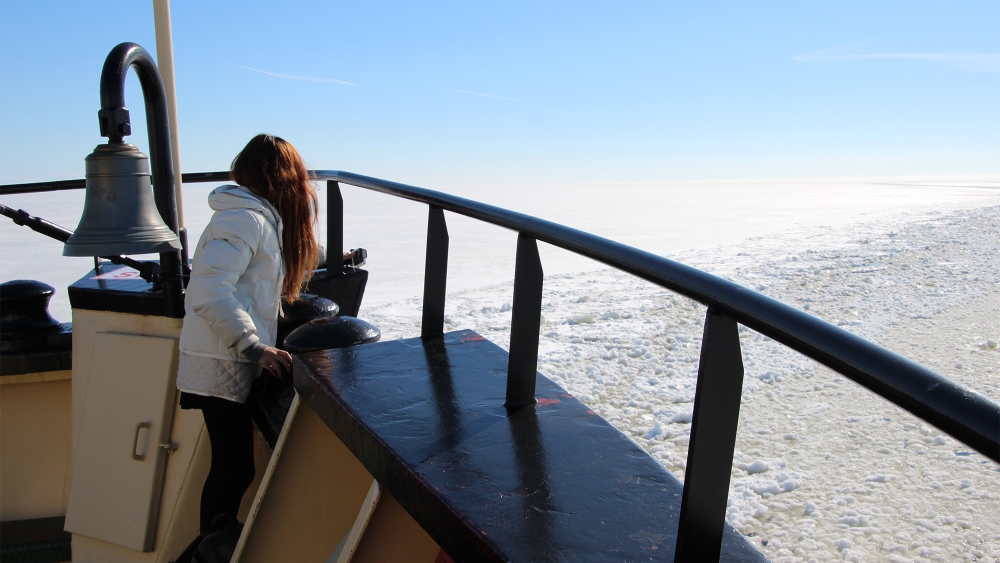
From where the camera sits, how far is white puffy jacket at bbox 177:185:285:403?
2.28 meters

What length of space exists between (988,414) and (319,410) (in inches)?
64.4

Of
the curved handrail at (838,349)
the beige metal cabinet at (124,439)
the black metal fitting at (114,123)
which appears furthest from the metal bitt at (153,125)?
the curved handrail at (838,349)

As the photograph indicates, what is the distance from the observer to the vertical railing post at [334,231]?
334 centimetres

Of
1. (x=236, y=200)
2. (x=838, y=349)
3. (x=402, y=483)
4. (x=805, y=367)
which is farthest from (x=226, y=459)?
(x=805, y=367)

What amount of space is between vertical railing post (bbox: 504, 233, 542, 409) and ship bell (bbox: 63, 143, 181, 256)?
1.39m

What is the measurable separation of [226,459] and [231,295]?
25.1 inches

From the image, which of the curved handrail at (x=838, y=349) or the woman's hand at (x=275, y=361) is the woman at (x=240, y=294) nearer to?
the woman's hand at (x=275, y=361)

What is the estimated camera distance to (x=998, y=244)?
14656mm

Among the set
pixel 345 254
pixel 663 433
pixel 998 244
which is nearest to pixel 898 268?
pixel 998 244

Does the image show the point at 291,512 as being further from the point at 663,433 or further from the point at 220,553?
the point at 663,433

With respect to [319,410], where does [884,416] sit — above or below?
below

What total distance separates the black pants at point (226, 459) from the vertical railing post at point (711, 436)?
1.82 metres

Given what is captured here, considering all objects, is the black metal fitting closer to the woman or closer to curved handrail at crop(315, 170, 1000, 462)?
the woman

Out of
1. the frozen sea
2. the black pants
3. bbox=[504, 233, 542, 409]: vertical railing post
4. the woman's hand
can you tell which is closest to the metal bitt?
the black pants
